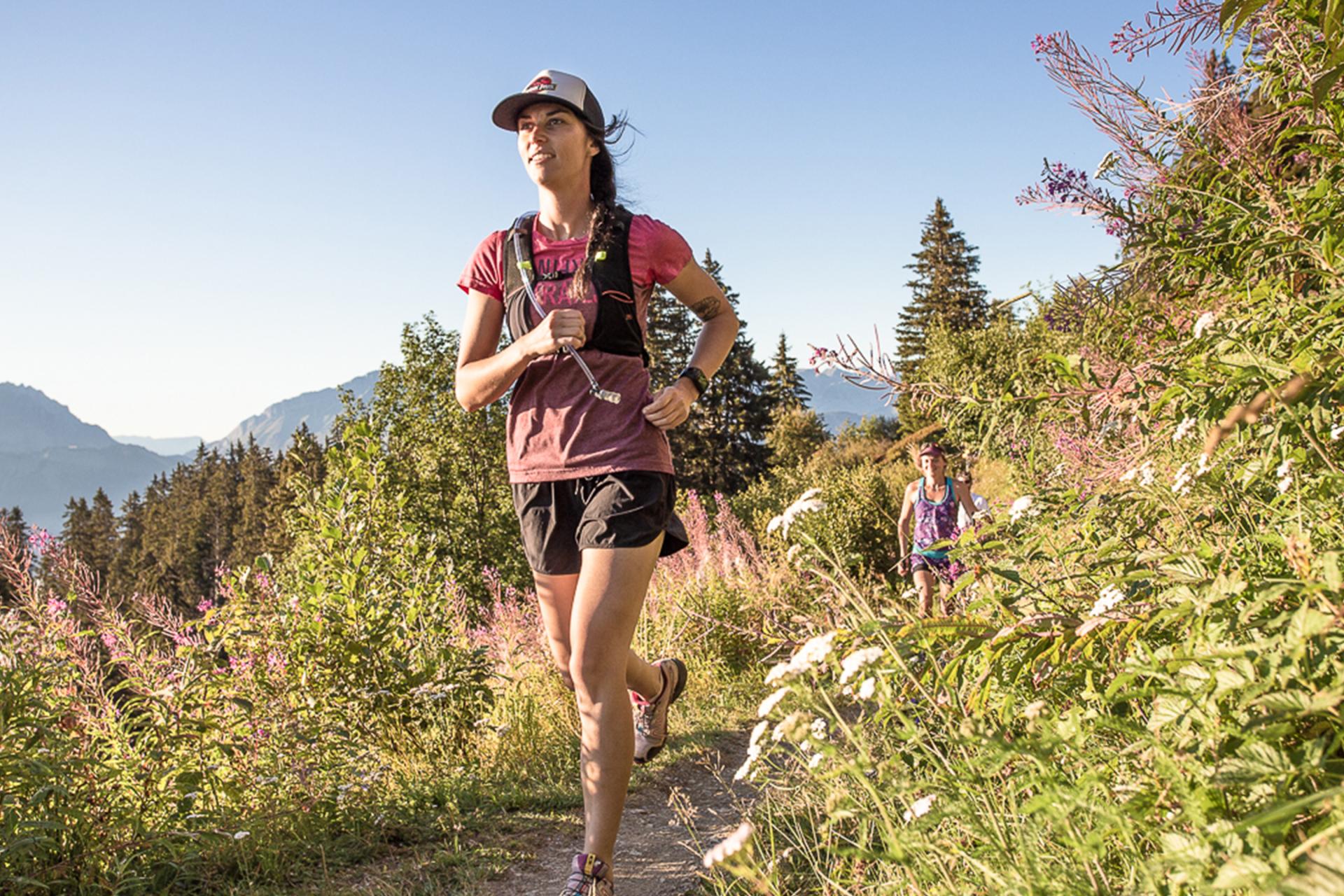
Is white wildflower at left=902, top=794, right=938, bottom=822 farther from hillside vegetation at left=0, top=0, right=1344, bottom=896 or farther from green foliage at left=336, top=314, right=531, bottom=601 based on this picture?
green foliage at left=336, top=314, right=531, bottom=601

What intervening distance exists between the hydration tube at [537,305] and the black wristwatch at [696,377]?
35 cm

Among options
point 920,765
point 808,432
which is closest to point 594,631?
point 920,765

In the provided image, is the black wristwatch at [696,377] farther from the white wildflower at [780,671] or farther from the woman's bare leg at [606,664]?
the white wildflower at [780,671]

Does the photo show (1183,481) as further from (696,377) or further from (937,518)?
(937,518)

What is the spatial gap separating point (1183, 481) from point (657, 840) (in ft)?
8.07

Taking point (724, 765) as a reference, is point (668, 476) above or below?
above

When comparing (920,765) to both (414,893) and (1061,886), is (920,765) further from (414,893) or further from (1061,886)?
(414,893)

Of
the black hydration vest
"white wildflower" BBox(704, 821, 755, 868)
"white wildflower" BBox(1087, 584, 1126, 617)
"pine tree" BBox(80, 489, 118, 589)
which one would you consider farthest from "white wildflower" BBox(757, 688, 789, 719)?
"pine tree" BBox(80, 489, 118, 589)

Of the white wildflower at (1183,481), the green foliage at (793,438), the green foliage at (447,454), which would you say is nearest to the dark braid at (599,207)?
the white wildflower at (1183,481)

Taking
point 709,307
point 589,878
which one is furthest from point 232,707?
point 709,307

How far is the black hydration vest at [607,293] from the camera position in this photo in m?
2.94

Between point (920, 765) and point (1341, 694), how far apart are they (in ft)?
4.08

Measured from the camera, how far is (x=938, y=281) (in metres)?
62.5

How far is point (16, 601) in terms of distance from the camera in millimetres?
3705
